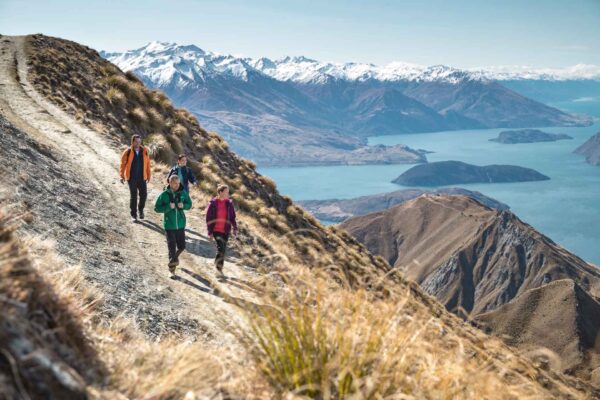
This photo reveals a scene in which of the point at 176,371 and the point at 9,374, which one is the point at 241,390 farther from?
the point at 9,374

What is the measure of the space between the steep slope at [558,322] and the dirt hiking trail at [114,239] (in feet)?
227

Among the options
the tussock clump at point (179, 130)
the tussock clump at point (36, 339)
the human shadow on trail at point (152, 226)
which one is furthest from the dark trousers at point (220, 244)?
the tussock clump at point (179, 130)

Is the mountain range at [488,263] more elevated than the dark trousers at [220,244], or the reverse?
the dark trousers at [220,244]

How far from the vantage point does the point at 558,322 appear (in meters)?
81.1

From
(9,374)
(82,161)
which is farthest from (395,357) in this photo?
(82,161)

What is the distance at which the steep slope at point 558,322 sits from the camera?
2940 inches

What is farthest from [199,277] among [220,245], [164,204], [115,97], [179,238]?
[115,97]

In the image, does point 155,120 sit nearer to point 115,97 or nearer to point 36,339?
point 115,97

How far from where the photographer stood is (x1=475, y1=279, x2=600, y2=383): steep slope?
7469 cm

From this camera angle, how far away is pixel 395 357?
364 cm

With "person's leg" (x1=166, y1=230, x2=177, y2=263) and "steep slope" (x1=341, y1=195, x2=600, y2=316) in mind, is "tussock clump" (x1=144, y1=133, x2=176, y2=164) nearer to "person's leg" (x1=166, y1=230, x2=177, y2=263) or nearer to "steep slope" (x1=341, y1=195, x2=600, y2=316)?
"person's leg" (x1=166, y1=230, x2=177, y2=263)

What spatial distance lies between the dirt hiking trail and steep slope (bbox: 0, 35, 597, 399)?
64 millimetres

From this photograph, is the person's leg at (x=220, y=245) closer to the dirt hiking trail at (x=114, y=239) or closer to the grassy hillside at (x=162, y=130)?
the dirt hiking trail at (x=114, y=239)

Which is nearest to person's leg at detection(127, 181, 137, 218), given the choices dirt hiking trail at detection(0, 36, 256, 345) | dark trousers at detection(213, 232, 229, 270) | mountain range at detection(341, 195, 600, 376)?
dirt hiking trail at detection(0, 36, 256, 345)
